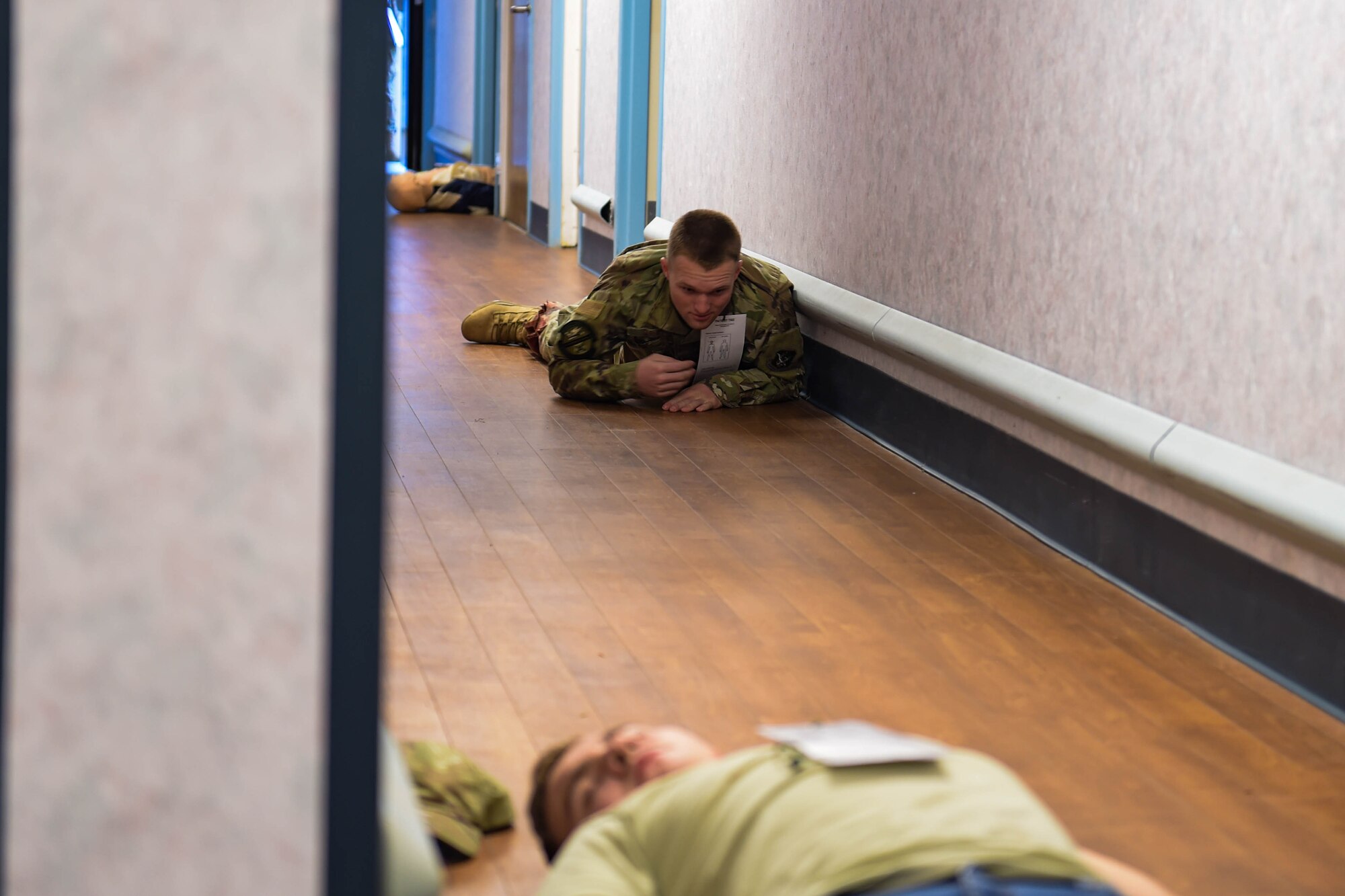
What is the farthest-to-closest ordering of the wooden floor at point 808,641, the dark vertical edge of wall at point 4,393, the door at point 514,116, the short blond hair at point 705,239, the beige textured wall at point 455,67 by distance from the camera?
the beige textured wall at point 455,67 → the door at point 514,116 → the short blond hair at point 705,239 → the wooden floor at point 808,641 → the dark vertical edge of wall at point 4,393

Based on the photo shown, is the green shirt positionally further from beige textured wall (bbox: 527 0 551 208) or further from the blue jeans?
beige textured wall (bbox: 527 0 551 208)

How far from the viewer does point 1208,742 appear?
2.37 metres

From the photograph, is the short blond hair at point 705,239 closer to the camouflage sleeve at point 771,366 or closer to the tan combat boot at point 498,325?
the camouflage sleeve at point 771,366

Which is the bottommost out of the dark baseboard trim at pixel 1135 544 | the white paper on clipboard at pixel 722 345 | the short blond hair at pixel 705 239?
the dark baseboard trim at pixel 1135 544

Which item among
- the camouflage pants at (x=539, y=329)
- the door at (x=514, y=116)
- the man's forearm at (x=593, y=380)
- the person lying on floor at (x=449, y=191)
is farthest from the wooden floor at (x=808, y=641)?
the person lying on floor at (x=449, y=191)

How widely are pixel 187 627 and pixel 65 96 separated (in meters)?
0.32

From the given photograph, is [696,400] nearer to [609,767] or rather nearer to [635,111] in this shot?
[609,767]

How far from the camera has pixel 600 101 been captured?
8.17 metres

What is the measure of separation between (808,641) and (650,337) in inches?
83.9

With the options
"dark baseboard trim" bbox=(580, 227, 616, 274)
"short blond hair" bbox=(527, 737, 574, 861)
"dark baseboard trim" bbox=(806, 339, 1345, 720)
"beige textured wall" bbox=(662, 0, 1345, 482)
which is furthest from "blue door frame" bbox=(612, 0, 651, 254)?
"short blond hair" bbox=(527, 737, 574, 861)

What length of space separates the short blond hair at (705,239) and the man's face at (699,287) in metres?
0.02

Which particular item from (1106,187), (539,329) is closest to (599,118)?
(539,329)

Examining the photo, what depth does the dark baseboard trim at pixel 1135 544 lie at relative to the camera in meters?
2.58

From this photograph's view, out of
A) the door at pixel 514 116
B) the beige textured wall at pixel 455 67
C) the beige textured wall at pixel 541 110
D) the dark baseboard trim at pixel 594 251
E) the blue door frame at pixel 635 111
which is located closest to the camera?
the blue door frame at pixel 635 111
